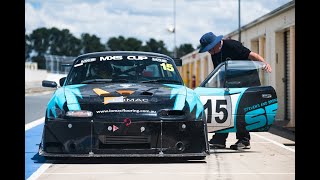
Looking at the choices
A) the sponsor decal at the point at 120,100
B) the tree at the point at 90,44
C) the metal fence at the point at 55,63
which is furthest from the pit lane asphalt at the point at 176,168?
the tree at the point at 90,44

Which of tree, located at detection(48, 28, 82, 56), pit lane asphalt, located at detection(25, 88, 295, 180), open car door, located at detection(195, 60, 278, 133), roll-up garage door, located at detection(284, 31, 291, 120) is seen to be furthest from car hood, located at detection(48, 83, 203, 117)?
tree, located at detection(48, 28, 82, 56)

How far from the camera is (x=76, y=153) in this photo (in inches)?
284

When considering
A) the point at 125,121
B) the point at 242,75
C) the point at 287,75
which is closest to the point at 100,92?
the point at 125,121

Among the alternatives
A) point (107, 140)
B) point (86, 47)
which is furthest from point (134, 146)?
point (86, 47)

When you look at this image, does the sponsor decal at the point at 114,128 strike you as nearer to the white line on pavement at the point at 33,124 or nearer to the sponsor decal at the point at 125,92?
the sponsor decal at the point at 125,92

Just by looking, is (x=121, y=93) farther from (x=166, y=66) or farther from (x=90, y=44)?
(x=90, y=44)

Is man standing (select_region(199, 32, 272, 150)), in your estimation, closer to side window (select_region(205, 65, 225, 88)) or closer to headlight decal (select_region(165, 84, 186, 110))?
side window (select_region(205, 65, 225, 88))

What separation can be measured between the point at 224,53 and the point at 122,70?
202 cm

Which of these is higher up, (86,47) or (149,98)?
(86,47)

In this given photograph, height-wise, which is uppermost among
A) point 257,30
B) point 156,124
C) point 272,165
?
point 257,30

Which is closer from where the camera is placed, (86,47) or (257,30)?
(257,30)
